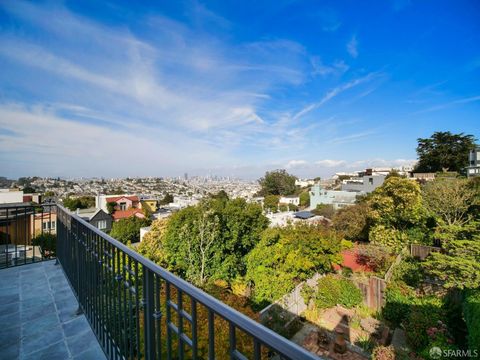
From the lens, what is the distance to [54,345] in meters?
1.95

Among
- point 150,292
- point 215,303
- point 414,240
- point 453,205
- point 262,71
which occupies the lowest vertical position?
point 414,240

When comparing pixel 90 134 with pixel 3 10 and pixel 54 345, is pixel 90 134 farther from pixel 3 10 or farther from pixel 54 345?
pixel 54 345

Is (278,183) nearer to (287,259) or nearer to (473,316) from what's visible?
(287,259)

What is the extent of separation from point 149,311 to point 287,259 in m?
8.34

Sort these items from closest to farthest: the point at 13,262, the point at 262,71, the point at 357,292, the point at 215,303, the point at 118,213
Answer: the point at 215,303, the point at 13,262, the point at 357,292, the point at 262,71, the point at 118,213

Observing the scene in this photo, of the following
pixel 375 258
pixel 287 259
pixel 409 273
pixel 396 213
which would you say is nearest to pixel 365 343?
pixel 287 259

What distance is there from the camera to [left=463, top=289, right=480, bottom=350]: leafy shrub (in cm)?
454

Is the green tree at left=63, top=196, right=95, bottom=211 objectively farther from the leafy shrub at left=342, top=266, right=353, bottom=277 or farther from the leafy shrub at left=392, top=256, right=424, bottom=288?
the leafy shrub at left=392, top=256, right=424, bottom=288

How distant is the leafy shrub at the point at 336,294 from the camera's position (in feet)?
28.0

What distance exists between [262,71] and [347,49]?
3375mm

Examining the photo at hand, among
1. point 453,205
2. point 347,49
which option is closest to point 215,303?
point 347,49

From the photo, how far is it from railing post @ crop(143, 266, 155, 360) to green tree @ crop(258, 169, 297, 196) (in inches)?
1796

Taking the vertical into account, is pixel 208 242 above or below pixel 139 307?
below

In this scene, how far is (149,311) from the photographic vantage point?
4.00 ft
